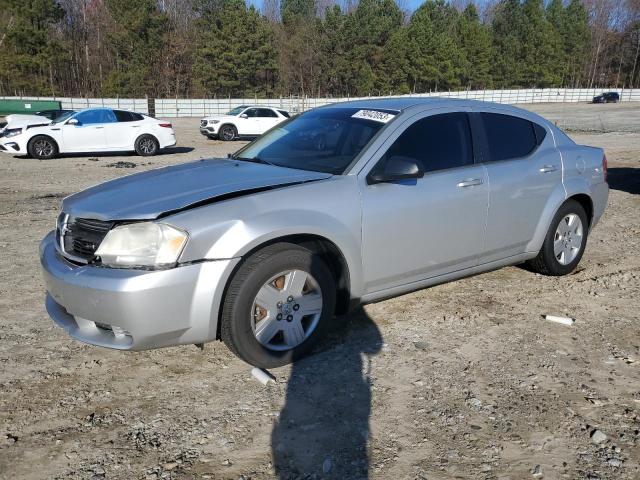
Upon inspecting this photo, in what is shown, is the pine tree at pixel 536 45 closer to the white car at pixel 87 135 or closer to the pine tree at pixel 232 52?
the pine tree at pixel 232 52

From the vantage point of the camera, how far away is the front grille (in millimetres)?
3240

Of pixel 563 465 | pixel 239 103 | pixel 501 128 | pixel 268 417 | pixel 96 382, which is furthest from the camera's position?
pixel 239 103

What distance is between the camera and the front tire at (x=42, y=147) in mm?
15461

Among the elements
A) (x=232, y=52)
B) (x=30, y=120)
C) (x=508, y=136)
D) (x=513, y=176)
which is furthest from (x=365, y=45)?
(x=513, y=176)

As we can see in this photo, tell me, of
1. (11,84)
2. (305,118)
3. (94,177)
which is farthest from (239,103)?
(305,118)

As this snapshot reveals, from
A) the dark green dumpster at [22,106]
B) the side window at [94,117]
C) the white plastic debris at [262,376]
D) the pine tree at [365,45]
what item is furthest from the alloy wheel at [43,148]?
the pine tree at [365,45]

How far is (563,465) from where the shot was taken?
8.60 feet

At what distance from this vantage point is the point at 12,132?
1562cm

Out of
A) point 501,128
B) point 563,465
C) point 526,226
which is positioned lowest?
point 563,465

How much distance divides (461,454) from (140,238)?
202cm

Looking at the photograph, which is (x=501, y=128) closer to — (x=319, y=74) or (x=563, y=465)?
(x=563, y=465)

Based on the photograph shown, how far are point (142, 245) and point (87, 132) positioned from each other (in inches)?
559

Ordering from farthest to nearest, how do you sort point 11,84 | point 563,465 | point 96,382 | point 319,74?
point 319,74 → point 11,84 → point 96,382 → point 563,465

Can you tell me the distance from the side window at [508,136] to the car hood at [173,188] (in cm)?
163
